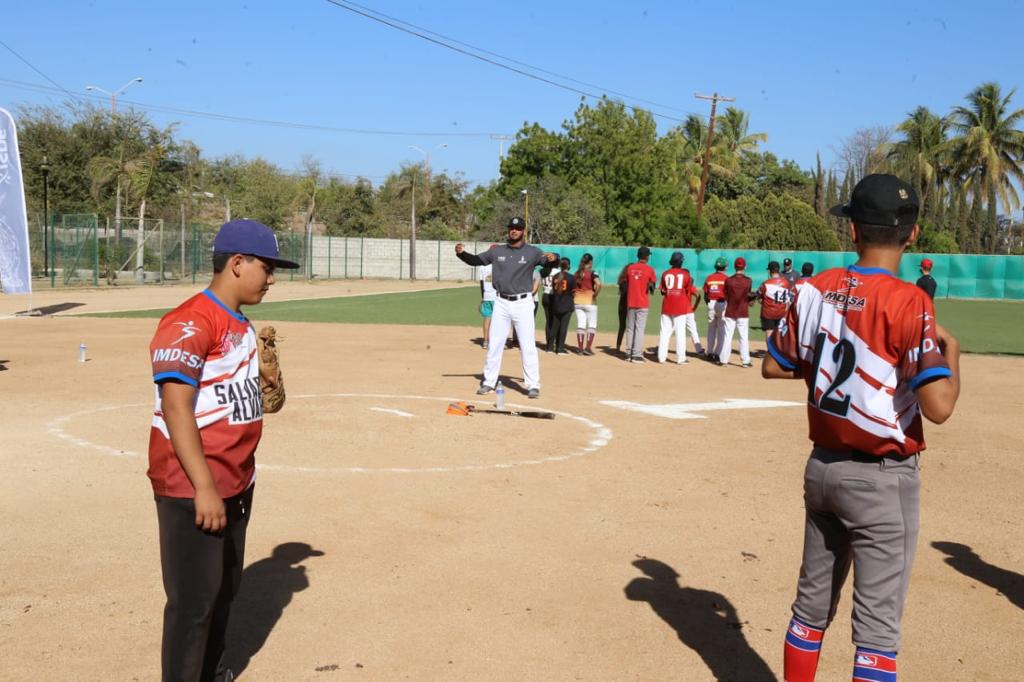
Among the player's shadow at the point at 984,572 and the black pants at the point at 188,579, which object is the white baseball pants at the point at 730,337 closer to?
the player's shadow at the point at 984,572

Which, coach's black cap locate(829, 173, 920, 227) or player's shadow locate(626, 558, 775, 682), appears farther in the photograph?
player's shadow locate(626, 558, 775, 682)

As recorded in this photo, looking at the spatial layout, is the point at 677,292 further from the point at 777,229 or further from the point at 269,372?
the point at 777,229

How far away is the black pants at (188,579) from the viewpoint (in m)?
3.65

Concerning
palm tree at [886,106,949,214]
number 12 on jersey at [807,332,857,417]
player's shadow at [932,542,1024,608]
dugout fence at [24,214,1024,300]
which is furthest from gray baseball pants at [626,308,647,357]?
palm tree at [886,106,949,214]

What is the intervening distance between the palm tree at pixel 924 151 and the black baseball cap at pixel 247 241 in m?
80.3

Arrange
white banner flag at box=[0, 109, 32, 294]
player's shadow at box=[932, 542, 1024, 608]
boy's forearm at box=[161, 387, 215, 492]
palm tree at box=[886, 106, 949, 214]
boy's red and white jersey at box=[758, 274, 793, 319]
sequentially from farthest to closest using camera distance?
palm tree at box=[886, 106, 949, 214] < white banner flag at box=[0, 109, 32, 294] < boy's red and white jersey at box=[758, 274, 793, 319] < player's shadow at box=[932, 542, 1024, 608] < boy's forearm at box=[161, 387, 215, 492]

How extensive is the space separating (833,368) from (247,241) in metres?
2.23

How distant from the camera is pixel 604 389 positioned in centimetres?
1438

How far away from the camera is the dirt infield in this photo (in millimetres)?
4812

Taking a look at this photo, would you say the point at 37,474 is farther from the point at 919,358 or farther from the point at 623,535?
the point at 919,358

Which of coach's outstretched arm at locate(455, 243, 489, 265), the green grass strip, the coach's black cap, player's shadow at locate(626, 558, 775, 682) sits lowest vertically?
the green grass strip

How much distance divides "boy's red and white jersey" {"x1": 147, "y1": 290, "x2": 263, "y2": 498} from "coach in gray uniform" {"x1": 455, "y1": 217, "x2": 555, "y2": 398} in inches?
334

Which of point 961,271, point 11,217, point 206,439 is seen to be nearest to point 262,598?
point 206,439

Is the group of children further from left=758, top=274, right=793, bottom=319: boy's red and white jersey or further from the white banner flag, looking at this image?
the white banner flag
